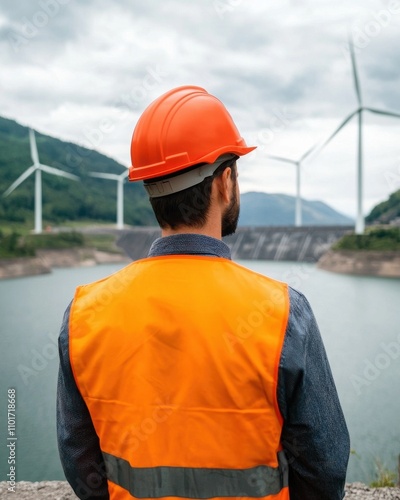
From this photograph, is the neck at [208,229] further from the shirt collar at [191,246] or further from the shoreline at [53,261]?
the shoreline at [53,261]

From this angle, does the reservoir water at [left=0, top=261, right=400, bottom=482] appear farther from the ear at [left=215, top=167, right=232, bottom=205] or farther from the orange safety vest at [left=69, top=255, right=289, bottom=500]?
the ear at [left=215, top=167, right=232, bottom=205]

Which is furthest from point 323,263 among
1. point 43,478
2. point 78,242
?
point 43,478

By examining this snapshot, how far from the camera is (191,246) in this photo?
1.21m

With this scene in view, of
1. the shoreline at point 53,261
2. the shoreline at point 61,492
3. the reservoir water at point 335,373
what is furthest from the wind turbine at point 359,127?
the shoreline at point 61,492

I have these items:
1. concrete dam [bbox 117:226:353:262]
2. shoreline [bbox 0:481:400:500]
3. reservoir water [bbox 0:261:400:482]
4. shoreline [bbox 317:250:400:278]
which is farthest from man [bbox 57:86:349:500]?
concrete dam [bbox 117:226:353:262]

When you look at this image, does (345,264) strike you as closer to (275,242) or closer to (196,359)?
(275,242)

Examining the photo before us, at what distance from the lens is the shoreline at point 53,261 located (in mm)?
34500

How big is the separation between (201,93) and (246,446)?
2.80 ft

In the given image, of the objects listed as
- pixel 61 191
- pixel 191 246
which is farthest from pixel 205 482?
pixel 61 191

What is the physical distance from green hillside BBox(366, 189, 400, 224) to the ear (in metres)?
57.8

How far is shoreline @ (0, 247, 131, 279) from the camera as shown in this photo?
34500 millimetres

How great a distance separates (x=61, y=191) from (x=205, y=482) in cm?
8609

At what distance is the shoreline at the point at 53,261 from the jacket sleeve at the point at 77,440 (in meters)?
34.5

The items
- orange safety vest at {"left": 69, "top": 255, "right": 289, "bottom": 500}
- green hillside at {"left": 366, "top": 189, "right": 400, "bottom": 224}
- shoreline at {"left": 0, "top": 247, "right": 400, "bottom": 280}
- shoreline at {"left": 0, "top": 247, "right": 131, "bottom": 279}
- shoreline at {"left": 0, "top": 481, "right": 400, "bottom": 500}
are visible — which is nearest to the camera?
orange safety vest at {"left": 69, "top": 255, "right": 289, "bottom": 500}
